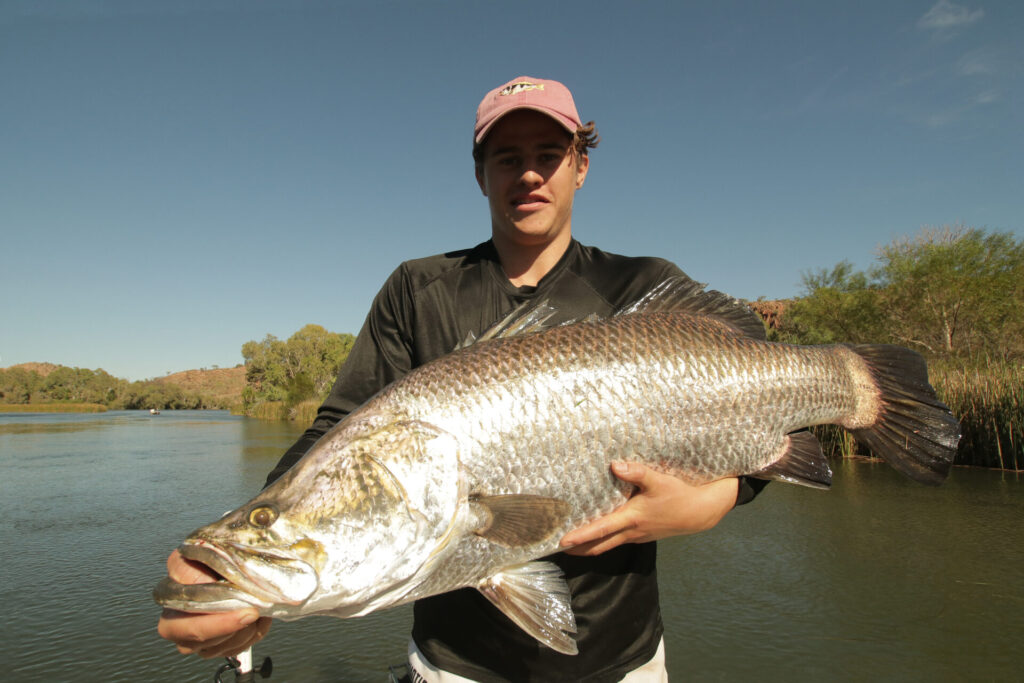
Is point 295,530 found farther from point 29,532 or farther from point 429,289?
point 29,532

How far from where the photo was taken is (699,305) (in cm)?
229

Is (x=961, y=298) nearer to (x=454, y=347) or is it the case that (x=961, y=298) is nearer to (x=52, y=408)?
(x=454, y=347)

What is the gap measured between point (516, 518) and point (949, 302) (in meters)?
34.5

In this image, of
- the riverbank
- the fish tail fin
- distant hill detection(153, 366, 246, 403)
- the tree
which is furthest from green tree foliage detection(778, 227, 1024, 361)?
distant hill detection(153, 366, 246, 403)

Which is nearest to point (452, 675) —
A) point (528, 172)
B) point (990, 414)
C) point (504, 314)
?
point (504, 314)

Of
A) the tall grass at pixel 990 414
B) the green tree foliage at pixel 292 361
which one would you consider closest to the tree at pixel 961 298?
the tall grass at pixel 990 414

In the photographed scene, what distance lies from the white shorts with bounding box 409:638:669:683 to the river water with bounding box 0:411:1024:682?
15.9 feet

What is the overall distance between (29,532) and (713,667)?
12.6m

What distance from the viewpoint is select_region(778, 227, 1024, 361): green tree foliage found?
2678 centimetres

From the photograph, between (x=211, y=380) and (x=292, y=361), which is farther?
(x=211, y=380)

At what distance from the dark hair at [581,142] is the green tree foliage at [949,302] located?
2933 cm

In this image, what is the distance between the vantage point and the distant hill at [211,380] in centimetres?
13738

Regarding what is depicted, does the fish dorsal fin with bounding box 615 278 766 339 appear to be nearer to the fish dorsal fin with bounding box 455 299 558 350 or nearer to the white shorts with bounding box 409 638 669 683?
the fish dorsal fin with bounding box 455 299 558 350

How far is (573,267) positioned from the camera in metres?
2.47
